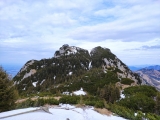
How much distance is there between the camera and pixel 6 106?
17047 mm

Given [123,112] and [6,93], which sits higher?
[6,93]

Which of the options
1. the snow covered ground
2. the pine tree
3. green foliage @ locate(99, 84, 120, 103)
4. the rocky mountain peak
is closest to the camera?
the snow covered ground

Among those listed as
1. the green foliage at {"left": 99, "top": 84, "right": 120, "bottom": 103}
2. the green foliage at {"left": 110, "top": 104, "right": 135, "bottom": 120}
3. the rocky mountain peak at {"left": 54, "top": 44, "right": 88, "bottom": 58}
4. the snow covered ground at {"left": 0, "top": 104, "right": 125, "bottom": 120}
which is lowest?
the green foliage at {"left": 99, "top": 84, "right": 120, "bottom": 103}

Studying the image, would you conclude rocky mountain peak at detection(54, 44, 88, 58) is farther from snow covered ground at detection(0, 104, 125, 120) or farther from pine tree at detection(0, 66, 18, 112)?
snow covered ground at detection(0, 104, 125, 120)

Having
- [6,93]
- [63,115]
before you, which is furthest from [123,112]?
[6,93]

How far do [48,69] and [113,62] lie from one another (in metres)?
45.4

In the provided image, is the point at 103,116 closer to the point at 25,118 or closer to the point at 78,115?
the point at 78,115

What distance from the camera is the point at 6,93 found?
1672 centimetres

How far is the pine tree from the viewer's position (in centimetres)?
1652

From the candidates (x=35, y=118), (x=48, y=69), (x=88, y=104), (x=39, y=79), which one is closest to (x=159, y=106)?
(x=88, y=104)

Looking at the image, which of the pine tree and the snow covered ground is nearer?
the snow covered ground

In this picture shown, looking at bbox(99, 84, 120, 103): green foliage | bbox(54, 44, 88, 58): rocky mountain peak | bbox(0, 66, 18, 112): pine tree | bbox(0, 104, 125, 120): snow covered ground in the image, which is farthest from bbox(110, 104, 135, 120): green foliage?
bbox(54, 44, 88, 58): rocky mountain peak

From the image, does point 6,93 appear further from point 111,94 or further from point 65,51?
point 65,51

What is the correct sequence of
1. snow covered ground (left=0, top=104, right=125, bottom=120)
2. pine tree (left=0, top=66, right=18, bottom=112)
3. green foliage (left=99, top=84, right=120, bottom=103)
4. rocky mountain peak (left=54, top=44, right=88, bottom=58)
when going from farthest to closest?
rocky mountain peak (left=54, top=44, right=88, bottom=58) → green foliage (left=99, top=84, right=120, bottom=103) → pine tree (left=0, top=66, right=18, bottom=112) → snow covered ground (left=0, top=104, right=125, bottom=120)
